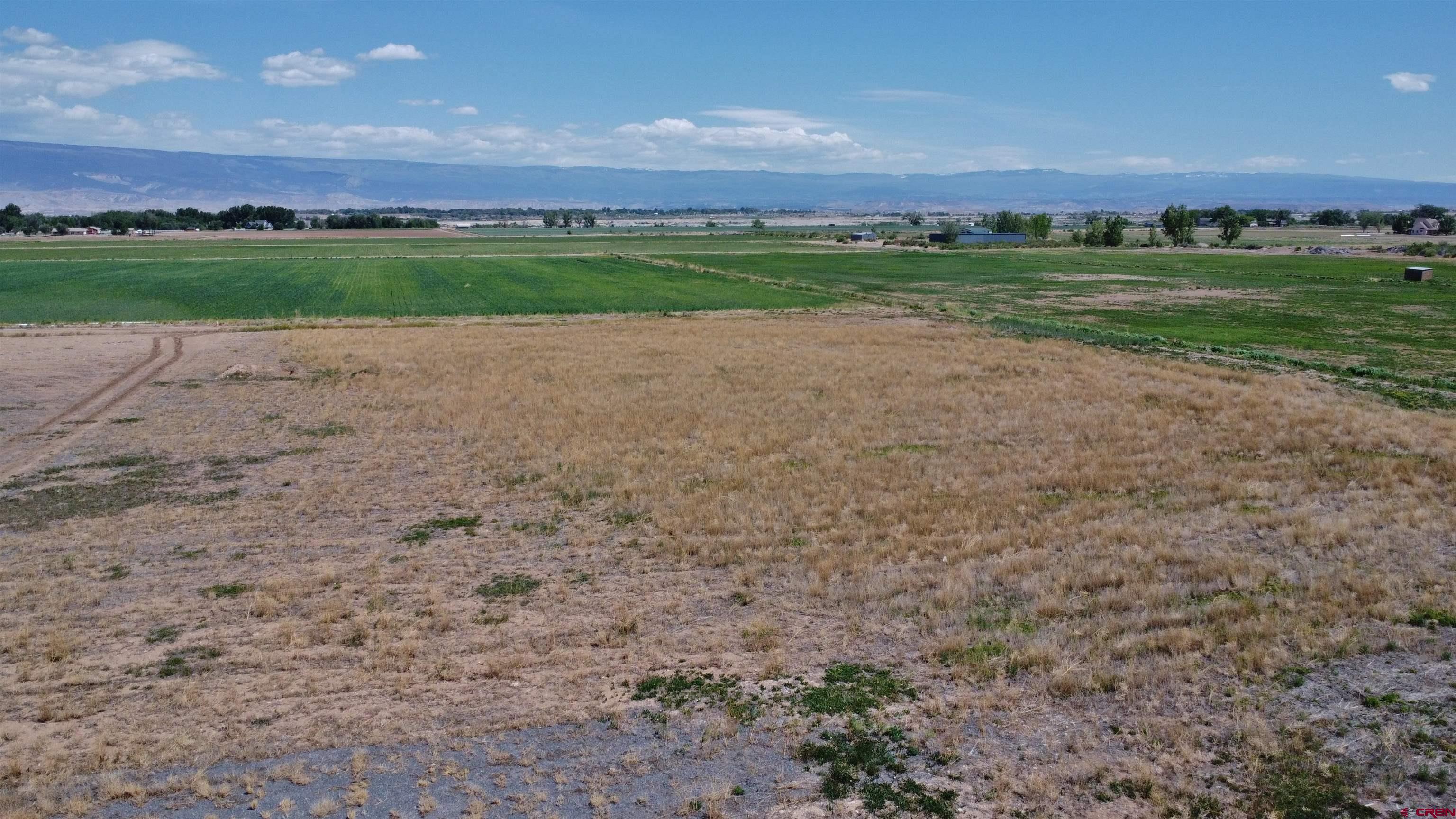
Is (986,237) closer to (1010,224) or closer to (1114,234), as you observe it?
(1114,234)

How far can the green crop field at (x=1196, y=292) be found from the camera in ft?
129

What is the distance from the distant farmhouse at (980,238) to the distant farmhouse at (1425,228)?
243 ft

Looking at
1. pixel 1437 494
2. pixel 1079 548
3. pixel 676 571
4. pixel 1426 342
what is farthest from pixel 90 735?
pixel 1426 342

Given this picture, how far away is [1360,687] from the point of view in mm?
9414

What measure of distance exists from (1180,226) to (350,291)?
12558 cm

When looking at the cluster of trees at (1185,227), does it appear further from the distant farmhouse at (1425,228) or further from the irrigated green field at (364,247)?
the irrigated green field at (364,247)

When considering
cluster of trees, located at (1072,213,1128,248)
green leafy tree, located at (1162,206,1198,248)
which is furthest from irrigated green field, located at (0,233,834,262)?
green leafy tree, located at (1162,206,1198,248)

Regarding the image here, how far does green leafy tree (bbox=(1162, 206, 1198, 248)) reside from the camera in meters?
140

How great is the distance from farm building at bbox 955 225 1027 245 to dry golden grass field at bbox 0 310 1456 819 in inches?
5128

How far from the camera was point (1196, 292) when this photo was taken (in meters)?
63.2

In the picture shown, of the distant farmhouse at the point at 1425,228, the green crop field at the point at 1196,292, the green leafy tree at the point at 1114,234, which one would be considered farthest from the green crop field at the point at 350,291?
the distant farmhouse at the point at 1425,228

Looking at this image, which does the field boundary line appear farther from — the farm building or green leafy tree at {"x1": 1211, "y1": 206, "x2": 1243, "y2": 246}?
green leafy tree at {"x1": 1211, "y1": 206, "x2": 1243, "y2": 246}

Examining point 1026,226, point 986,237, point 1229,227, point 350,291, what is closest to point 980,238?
point 986,237

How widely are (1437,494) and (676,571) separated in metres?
13.8
